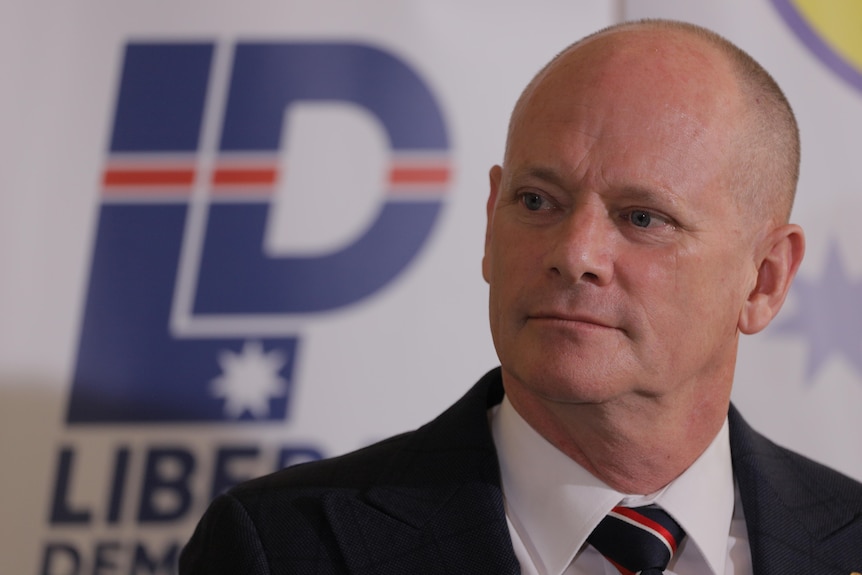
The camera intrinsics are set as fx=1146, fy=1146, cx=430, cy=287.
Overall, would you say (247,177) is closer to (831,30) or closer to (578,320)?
(578,320)

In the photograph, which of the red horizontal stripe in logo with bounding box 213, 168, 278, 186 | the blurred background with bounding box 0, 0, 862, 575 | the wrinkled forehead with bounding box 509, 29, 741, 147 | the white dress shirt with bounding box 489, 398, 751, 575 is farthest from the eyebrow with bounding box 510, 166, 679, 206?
the red horizontal stripe in logo with bounding box 213, 168, 278, 186

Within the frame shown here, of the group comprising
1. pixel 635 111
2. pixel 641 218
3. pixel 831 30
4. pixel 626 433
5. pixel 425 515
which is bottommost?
pixel 425 515

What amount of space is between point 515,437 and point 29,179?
1.41 meters

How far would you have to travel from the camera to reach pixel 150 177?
8.97 ft

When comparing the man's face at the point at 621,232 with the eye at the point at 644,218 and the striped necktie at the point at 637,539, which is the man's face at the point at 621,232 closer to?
the eye at the point at 644,218

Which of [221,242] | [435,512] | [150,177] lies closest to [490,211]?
[435,512]

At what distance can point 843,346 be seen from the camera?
2.83 meters

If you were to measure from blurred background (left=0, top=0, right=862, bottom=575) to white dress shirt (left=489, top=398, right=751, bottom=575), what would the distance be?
81 cm

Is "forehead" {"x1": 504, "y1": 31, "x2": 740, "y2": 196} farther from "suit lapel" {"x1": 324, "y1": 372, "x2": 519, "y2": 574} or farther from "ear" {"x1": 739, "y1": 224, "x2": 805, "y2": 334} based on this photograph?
"suit lapel" {"x1": 324, "y1": 372, "x2": 519, "y2": 574}

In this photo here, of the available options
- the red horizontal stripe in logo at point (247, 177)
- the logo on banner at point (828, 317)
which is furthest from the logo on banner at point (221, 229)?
the logo on banner at point (828, 317)

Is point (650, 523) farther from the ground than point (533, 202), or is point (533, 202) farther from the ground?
point (533, 202)

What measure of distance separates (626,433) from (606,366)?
0.54ft

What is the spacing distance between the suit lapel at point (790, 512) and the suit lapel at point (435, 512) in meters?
0.45

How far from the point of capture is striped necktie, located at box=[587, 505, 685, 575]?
181 cm
